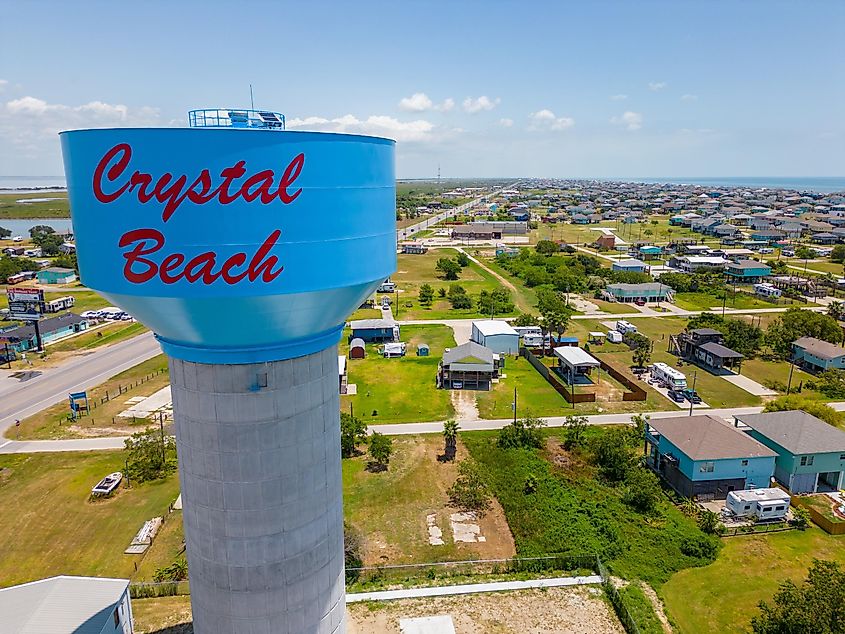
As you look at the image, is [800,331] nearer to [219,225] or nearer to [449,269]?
[449,269]

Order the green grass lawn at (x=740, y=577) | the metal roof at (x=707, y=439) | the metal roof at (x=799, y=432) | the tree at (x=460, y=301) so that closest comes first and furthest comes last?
the green grass lawn at (x=740, y=577), the metal roof at (x=707, y=439), the metal roof at (x=799, y=432), the tree at (x=460, y=301)

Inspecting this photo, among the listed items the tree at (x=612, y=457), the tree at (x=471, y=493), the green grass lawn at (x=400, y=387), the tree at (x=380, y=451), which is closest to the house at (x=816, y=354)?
the tree at (x=612, y=457)

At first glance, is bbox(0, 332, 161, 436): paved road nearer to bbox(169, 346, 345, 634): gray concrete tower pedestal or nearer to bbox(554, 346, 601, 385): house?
bbox(169, 346, 345, 634): gray concrete tower pedestal

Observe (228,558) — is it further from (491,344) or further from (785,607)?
(491,344)

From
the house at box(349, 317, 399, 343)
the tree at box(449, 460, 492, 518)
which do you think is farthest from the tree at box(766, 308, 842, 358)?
the tree at box(449, 460, 492, 518)

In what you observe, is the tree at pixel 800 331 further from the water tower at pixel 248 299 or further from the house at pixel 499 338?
the water tower at pixel 248 299

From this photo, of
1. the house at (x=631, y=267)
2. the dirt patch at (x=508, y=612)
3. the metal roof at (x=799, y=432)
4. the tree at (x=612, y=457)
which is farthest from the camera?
the house at (x=631, y=267)
